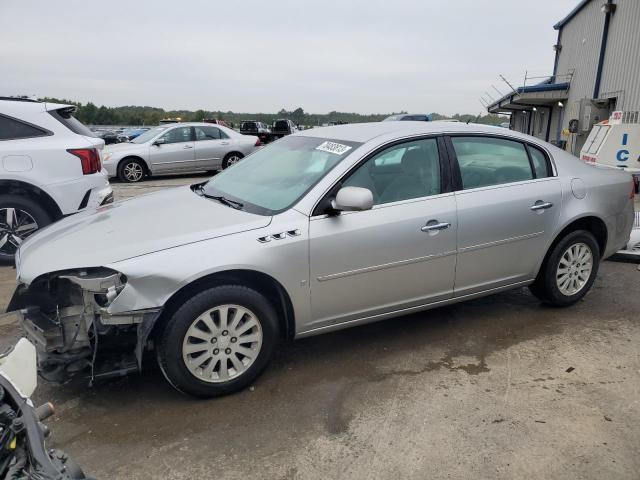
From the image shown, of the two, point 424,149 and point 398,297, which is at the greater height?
point 424,149

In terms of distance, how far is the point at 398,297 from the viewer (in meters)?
3.58

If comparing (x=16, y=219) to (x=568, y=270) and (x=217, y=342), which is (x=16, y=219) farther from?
(x=568, y=270)

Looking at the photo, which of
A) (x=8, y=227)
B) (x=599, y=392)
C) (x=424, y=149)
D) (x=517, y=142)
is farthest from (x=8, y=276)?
(x=599, y=392)

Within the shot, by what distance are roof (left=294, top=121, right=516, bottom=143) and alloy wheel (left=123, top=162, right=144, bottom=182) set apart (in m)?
9.99

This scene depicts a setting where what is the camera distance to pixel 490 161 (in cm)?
400

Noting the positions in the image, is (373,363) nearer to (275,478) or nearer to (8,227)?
(275,478)

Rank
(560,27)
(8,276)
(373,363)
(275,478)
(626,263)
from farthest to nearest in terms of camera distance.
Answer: (560,27) → (626,263) → (8,276) → (373,363) → (275,478)

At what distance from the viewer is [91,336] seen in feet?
9.52

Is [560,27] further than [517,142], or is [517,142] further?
[560,27]

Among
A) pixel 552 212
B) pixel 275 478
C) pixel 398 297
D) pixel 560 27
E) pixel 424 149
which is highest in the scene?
pixel 560 27

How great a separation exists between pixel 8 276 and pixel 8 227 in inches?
23.1

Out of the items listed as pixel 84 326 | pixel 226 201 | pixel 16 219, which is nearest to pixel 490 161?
pixel 226 201

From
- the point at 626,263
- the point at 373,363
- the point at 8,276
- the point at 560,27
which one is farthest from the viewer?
the point at 560,27

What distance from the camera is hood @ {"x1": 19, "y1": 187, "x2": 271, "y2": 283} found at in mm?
2887
